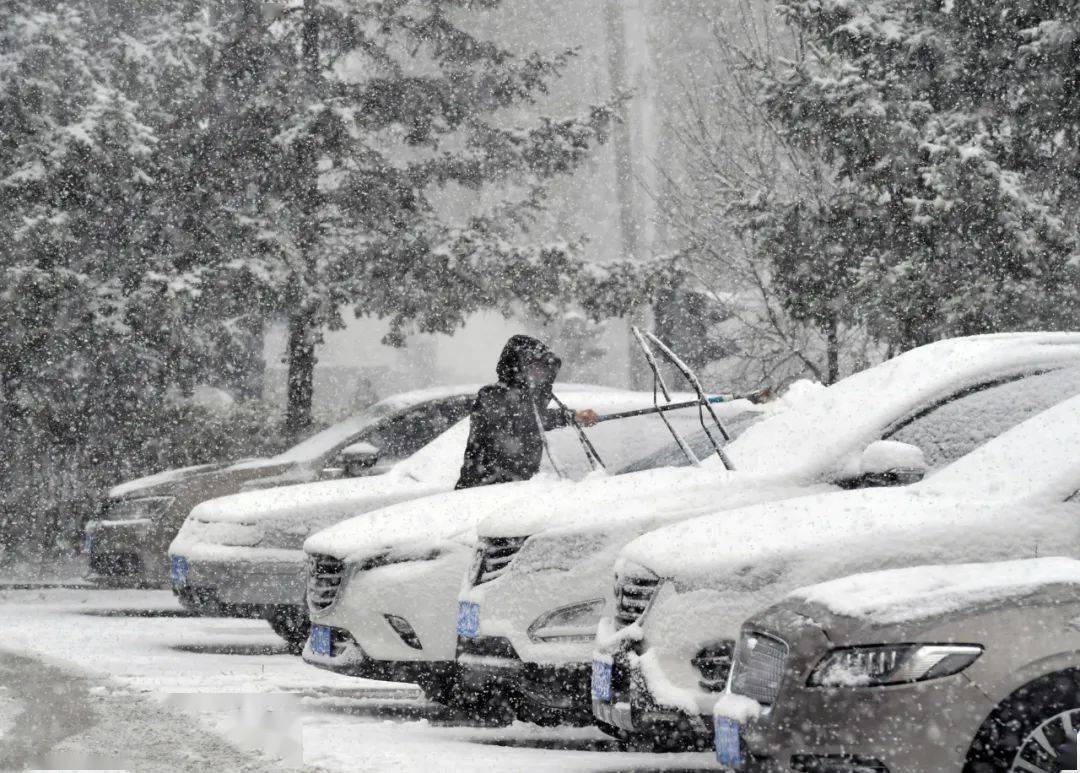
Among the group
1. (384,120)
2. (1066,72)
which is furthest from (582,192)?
(1066,72)

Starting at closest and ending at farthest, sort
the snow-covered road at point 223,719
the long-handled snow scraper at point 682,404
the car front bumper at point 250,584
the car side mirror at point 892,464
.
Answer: the car side mirror at point 892,464 → the snow-covered road at point 223,719 → the long-handled snow scraper at point 682,404 → the car front bumper at point 250,584

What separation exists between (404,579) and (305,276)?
1086 centimetres

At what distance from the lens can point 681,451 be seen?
931 cm

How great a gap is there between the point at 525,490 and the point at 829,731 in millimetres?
4493

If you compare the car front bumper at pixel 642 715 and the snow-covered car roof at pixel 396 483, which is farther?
the snow-covered car roof at pixel 396 483

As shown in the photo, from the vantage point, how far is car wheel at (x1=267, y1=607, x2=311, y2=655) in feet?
36.7

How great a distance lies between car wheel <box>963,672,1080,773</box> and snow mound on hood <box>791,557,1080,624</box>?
295 mm

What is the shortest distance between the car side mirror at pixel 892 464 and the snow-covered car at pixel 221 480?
24.7ft

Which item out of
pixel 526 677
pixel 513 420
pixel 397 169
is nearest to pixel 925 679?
pixel 526 677

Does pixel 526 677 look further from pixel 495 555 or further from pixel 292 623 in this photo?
pixel 292 623

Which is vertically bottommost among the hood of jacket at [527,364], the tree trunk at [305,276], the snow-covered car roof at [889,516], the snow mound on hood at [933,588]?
the snow mound on hood at [933,588]

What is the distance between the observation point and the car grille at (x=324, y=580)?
8.95 m

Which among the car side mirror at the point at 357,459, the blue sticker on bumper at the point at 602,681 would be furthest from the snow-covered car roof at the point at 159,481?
the blue sticker on bumper at the point at 602,681

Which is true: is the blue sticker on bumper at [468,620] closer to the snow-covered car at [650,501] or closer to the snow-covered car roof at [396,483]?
the snow-covered car at [650,501]
